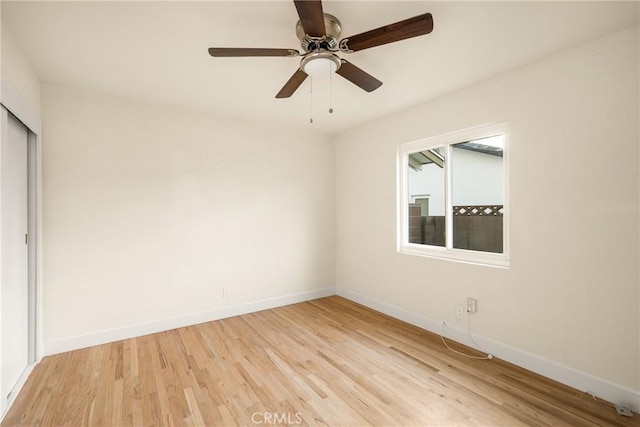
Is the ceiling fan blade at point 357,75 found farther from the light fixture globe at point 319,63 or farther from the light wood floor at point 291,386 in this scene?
the light wood floor at point 291,386

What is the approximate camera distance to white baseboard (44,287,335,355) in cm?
272

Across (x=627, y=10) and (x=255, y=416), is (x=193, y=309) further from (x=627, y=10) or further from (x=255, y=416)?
(x=627, y=10)

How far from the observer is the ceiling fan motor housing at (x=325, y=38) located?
172cm

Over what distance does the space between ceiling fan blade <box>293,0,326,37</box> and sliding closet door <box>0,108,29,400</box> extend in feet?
6.66

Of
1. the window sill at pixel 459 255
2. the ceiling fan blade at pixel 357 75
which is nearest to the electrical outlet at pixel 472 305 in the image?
the window sill at pixel 459 255

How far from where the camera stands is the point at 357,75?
2047 millimetres

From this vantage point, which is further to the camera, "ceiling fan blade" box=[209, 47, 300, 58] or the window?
the window

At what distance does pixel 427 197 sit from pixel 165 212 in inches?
114

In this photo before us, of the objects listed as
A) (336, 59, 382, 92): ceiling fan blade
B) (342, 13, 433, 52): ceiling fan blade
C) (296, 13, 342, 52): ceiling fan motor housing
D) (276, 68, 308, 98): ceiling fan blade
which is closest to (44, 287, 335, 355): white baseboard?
(276, 68, 308, 98): ceiling fan blade

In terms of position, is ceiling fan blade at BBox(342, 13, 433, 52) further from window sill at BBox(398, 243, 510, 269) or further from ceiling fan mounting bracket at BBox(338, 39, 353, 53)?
window sill at BBox(398, 243, 510, 269)

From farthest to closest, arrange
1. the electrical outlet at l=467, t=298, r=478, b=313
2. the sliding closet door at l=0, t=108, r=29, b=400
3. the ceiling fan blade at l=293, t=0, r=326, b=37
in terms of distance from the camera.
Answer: the electrical outlet at l=467, t=298, r=478, b=313
the sliding closet door at l=0, t=108, r=29, b=400
the ceiling fan blade at l=293, t=0, r=326, b=37

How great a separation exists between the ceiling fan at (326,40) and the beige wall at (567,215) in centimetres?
132

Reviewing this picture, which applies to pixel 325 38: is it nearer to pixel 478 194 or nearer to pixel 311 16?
pixel 311 16

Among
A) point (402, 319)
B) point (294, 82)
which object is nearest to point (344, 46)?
point (294, 82)
